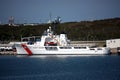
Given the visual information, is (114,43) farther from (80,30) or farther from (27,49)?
(80,30)

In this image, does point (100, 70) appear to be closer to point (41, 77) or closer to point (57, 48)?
point (41, 77)

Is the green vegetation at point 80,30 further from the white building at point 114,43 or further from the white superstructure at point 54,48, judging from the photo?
the white superstructure at point 54,48

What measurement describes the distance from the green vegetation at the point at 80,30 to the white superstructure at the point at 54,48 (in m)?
31.1

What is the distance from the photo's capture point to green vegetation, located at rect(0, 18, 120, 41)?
138300 mm

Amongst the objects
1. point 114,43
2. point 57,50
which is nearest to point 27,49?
point 57,50

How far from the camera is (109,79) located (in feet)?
168

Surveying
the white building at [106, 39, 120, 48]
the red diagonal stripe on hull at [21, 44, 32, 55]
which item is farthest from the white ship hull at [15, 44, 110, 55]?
the white building at [106, 39, 120, 48]

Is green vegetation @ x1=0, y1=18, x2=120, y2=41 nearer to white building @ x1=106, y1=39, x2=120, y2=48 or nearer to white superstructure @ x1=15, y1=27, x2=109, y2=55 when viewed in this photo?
white building @ x1=106, y1=39, x2=120, y2=48

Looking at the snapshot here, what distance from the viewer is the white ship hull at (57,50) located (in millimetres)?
96000

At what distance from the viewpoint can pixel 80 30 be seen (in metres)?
155

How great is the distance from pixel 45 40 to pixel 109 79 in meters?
48.2

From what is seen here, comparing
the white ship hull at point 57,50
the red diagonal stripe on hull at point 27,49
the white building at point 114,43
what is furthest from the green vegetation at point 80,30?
the red diagonal stripe on hull at point 27,49

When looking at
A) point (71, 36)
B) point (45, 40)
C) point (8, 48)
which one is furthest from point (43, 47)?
point (71, 36)

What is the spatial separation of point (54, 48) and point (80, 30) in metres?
58.3
